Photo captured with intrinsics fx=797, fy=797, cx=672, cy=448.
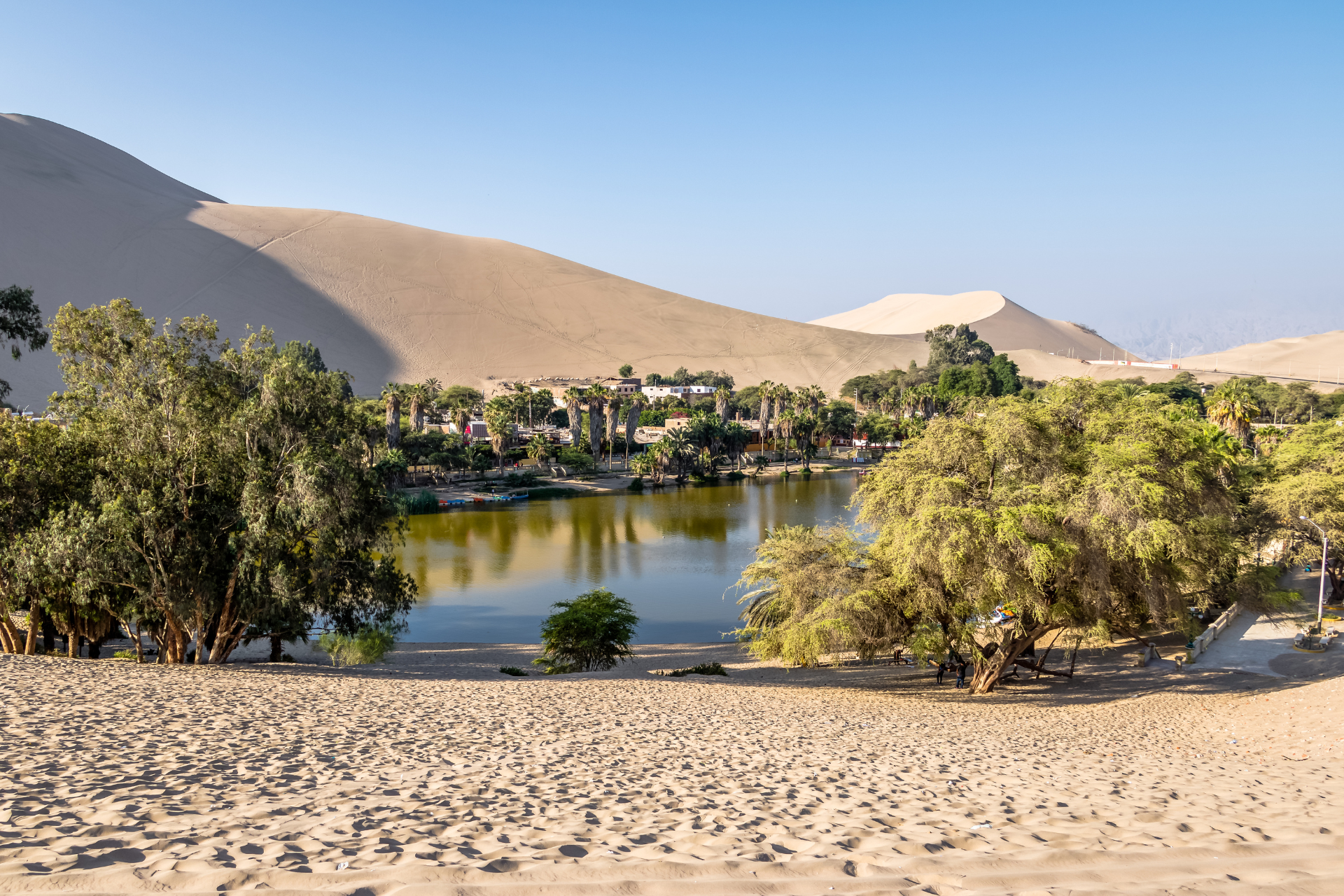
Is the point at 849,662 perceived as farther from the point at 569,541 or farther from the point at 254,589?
the point at 569,541

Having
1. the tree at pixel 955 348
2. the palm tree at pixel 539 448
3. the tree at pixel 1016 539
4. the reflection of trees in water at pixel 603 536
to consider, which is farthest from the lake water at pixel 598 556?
the tree at pixel 955 348

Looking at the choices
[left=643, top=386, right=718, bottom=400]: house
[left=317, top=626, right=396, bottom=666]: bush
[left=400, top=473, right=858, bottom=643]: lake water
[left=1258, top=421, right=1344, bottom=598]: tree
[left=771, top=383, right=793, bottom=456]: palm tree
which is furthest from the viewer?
[left=643, top=386, right=718, bottom=400]: house

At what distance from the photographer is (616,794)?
22.6 feet

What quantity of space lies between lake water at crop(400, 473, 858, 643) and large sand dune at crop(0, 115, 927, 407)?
94415 mm

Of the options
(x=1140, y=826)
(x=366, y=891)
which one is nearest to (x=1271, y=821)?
(x=1140, y=826)

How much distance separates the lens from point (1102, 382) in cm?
1981

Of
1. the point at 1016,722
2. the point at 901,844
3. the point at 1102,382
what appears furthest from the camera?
the point at 1102,382

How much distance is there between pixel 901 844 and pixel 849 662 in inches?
625

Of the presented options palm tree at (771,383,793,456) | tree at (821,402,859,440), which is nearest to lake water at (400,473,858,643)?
palm tree at (771,383,793,456)

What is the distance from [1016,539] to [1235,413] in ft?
129

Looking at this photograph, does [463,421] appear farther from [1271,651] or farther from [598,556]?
[1271,651]

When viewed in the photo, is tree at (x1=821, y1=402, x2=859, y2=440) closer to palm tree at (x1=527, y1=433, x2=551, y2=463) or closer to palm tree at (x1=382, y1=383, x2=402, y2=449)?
palm tree at (x1=527, y1=433, x2=551, y2=463)

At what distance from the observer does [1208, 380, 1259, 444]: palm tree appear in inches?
1743

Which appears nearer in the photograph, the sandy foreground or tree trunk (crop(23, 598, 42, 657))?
the sandy foreground
